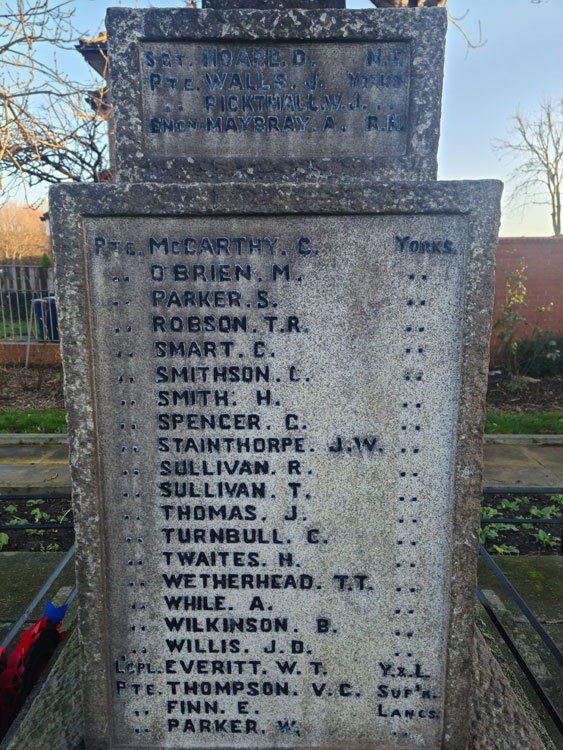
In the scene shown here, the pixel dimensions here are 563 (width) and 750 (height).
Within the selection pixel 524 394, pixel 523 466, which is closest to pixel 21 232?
pixel 524 394

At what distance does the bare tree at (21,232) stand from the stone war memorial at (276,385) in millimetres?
49476

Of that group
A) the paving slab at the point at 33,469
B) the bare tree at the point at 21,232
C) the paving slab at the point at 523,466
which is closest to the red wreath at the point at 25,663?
the paving slab at the point at 33,469

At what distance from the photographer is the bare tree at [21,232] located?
47.6 m

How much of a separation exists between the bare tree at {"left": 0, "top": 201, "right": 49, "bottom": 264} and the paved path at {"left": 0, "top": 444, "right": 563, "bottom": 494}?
44.2 metres

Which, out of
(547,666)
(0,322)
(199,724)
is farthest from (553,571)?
(0,322)

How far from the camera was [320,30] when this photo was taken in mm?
1826

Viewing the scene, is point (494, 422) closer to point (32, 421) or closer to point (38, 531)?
point (38, 531)

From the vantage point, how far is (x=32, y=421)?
8.17m

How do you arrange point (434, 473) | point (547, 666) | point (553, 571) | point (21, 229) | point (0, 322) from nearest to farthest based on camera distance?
point (434, 473) → point (547, 666) → point (553, 571) → point (0, 322) → point (21, 229)

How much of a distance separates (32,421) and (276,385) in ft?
24.1

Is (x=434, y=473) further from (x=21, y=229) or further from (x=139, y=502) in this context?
(x=21, y=229)

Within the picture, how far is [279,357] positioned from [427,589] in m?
1.01

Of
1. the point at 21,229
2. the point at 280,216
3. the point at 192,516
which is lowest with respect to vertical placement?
the point at 192,516

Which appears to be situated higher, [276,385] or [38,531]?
[276,385]
